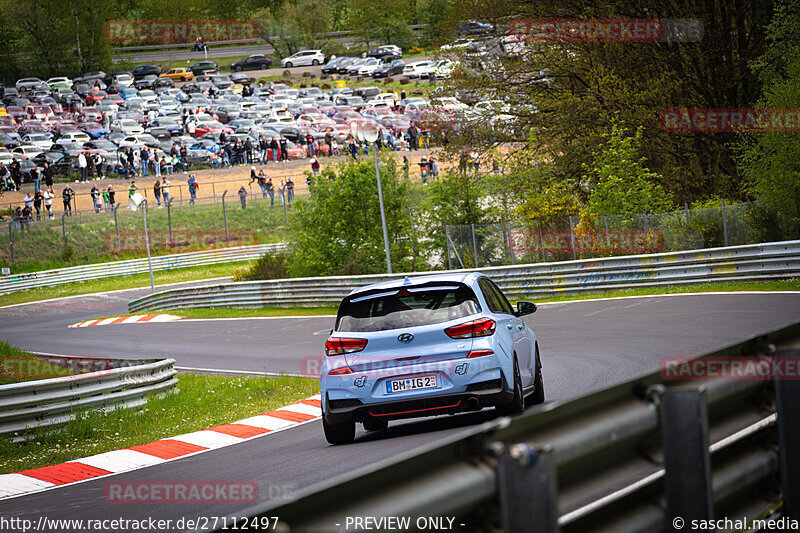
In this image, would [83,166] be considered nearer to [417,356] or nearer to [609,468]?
[417,356]

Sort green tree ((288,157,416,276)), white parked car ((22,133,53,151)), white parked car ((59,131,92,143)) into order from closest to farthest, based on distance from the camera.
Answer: green tree ((288,157,416,276)), white parked car ((22,133,53,151)), white parked car ((59,131,92,143))

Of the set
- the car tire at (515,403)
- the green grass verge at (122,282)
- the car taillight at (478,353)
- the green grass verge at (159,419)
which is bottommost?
the green grass verge at (122,282)

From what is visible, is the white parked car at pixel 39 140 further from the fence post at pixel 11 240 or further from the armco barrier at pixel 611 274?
the armco barrier at pixel 611 274

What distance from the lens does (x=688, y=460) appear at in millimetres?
3553

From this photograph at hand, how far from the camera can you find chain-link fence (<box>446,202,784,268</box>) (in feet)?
90.7

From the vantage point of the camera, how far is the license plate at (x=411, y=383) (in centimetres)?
984

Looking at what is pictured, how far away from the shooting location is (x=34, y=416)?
14.1 metres

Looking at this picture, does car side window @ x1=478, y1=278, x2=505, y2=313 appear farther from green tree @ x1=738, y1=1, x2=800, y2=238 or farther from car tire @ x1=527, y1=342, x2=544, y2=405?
green tree @ x1=738, y1=1, x2=800, y2=238

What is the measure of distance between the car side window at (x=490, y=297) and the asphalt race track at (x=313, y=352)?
1.24 meters

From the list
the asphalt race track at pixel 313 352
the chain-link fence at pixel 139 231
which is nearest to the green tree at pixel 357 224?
the asphalt race track at pixel 313 352

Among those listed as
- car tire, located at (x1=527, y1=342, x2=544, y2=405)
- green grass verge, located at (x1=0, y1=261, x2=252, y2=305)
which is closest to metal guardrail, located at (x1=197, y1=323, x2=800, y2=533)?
car tire, located at (x1=527, y1=342, x2=544, y2=405)

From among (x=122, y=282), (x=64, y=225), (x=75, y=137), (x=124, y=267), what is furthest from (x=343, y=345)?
(x=75, y=137)

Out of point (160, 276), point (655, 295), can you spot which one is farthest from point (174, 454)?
point (160, 276)

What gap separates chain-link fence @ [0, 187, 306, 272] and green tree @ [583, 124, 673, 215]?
29292mm
